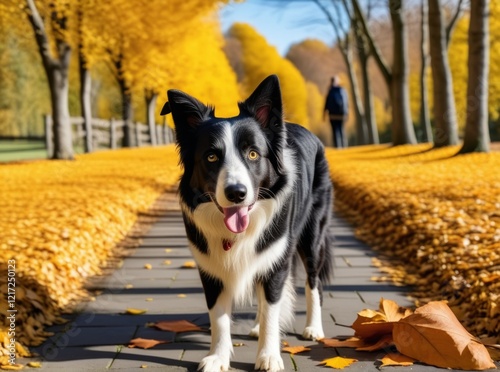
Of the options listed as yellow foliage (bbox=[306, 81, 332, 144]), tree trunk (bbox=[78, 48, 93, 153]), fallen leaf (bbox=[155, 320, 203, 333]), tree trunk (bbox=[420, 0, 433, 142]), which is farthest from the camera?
yellow foliage (bbox=[306, 81, 332, 144])

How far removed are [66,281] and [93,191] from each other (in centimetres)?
519

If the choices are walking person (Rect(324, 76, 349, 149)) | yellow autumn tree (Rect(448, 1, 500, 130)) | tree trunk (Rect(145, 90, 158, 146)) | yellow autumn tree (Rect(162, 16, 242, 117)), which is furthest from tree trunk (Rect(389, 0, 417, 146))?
tree trunk (Rect(145, 90, 158, 146))

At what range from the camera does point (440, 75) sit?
16.4 m

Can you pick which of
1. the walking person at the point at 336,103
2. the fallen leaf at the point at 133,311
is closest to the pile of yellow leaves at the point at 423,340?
the fallen leaf at the point at 133,311

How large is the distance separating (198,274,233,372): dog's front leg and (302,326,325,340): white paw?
2.28 feet

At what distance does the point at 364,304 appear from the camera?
527 centimetres

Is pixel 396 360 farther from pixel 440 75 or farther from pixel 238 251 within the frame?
pixel 440 75

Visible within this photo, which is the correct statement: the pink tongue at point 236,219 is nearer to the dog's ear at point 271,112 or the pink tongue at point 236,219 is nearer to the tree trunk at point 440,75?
the dog's ear at point 271,112

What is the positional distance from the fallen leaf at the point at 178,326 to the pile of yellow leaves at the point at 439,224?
203 cm

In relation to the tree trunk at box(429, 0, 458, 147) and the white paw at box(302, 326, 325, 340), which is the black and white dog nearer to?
the white paw at box(302, 326, 325, 340)

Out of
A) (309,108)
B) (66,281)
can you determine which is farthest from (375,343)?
(309,108)

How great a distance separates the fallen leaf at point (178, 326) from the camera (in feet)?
15.4

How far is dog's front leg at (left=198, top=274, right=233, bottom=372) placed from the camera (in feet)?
12.5

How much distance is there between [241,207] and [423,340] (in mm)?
1433
